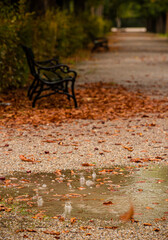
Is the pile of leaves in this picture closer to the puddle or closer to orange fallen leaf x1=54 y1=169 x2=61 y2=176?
orange fallen leaf x1=54 y1=169 x2=61 y2=176

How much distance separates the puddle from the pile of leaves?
3485 millimetres

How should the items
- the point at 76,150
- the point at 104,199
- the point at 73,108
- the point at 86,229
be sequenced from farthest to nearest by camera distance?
the point at 73,108
the point at 76,150
the point at 104,199
the point at 86,229

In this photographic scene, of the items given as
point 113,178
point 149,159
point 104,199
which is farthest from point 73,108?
point 104,199

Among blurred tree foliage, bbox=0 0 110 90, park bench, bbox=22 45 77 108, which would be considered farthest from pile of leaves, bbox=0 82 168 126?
blurred tree foliage, bbox=0 0 110 90

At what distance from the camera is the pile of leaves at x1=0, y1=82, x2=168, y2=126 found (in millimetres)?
9781

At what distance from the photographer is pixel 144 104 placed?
11.5 metres

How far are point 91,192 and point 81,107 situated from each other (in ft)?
19.1

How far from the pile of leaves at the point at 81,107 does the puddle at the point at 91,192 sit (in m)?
3.49

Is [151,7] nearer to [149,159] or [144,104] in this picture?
[144,104]

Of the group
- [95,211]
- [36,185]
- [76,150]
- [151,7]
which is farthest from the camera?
[151,7]

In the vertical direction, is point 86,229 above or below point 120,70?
above

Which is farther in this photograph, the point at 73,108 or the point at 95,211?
the point at 73,108

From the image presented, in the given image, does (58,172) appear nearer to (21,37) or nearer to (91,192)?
(91,192)

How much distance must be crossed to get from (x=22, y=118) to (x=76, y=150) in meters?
2.82
